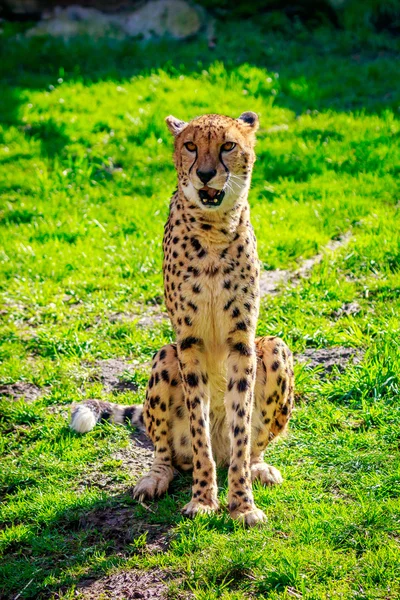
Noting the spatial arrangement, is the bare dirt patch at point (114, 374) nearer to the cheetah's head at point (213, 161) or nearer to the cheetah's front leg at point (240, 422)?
the cheetah's front leg at point (240, 422)

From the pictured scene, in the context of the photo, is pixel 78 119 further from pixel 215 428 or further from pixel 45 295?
pixel 215 428

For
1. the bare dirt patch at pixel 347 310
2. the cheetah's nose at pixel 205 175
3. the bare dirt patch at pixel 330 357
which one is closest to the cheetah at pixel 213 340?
the cheetah's nose at pixel 205 175

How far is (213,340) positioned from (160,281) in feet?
7.64

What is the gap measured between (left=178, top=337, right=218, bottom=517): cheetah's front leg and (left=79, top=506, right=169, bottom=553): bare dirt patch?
0.15 metres

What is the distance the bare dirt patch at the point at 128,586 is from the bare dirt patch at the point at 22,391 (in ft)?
5.80

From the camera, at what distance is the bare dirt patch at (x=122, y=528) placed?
11.5 feet

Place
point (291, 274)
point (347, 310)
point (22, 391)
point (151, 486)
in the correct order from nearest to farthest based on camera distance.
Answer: point (151, 486)
point (22, 391)
point (347, 310)
point (291, 274)

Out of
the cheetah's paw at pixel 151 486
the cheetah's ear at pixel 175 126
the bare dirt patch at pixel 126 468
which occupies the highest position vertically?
the cheetah's ear at pixel 175 126

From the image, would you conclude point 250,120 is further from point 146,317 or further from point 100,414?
point 146,317

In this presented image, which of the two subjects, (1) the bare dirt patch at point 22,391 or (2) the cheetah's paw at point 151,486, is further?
(1) the bare dirt patch at point 22,391

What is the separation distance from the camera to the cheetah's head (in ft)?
11.7

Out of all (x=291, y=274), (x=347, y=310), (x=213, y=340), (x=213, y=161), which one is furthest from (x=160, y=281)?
(x=213, y=161)

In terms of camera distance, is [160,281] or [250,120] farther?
[160,281]

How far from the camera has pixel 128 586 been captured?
10.6 ft
